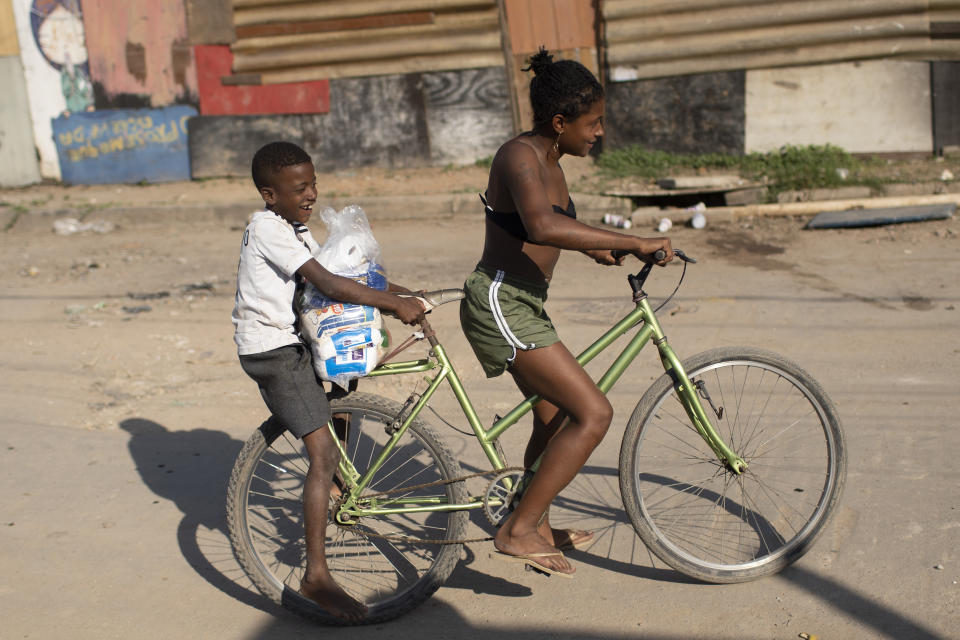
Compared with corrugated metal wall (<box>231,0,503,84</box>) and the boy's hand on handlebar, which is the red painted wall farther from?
the boy's hand on handlebar

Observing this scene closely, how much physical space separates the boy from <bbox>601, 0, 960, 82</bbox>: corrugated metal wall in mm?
9028

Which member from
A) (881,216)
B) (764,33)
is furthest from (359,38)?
(881,216)

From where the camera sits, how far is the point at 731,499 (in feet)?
12.5

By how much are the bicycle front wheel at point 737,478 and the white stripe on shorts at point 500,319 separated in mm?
501

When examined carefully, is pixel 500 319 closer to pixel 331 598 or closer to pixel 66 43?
pixel 331 598

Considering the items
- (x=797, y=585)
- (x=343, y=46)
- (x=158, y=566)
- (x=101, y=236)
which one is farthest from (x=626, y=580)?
(x=343, y=46)

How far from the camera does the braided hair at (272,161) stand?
9.72 ft

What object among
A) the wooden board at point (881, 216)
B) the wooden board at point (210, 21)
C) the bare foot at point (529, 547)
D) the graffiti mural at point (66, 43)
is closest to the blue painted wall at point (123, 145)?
the graffiti mural at point (66, 43)

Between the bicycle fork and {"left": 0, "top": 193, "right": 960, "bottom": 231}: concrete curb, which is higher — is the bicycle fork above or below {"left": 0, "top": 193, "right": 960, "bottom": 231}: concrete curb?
below

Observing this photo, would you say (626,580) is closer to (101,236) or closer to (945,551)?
(945,551)

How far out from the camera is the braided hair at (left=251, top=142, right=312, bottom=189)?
9.72 ft

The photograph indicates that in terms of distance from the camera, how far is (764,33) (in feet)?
35.6

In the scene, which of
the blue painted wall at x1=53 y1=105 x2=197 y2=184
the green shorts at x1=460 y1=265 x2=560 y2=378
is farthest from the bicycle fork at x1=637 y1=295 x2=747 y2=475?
the blue painted wall at x1=53 y1=105 x2=197 y2=184

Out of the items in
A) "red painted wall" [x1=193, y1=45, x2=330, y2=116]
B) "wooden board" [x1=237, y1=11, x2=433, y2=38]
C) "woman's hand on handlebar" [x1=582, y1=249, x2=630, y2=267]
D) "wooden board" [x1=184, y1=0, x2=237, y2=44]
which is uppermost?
"wooden board" [x1=184, y1=0, x2=237, y2=44]
